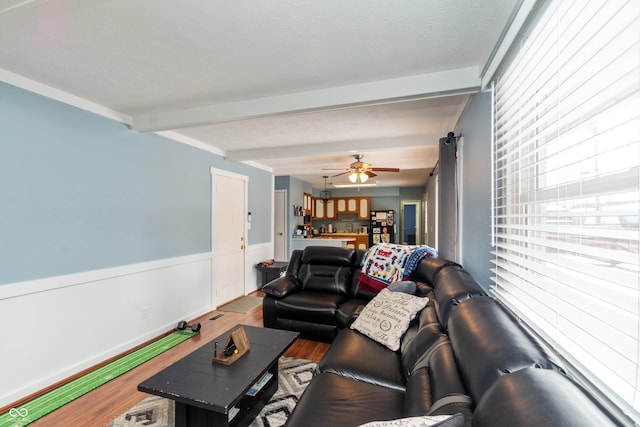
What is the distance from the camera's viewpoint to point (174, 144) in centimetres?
350

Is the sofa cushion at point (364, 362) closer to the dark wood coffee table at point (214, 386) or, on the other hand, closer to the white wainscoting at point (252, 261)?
the dark wood coffee table at point (214, 386)

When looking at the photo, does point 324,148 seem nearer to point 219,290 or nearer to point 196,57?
point 196,57

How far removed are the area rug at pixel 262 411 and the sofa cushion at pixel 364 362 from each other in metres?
0.52

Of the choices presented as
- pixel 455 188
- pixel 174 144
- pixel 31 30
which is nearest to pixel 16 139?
pixel 31 30

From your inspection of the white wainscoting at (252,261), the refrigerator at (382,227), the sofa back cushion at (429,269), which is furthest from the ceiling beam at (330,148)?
the refrigerator at (382,227)

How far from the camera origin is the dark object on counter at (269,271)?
5117 millimetres

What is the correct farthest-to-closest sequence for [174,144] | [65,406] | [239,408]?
[174,144], [65,406], [239,408]

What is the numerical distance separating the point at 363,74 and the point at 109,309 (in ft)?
10.3

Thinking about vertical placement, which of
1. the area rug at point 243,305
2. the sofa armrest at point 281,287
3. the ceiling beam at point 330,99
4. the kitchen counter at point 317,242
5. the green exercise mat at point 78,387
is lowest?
the green exercise mat at point 78,387

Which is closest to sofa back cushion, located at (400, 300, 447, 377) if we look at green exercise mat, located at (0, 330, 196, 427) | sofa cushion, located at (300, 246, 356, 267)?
sofa cushion, located at (300, 246, 356, 267)

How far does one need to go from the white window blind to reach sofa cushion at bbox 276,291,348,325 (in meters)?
1.88

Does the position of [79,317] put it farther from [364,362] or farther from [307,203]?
[307,203]

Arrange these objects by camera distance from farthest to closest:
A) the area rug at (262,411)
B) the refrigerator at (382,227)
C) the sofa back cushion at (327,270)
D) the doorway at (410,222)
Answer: the doorway at (410,222) < the refrigerator at (382,227) < the sofa back cushion at (327,270) < the area rug at (262,411)

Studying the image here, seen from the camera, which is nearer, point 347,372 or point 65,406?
point 347,372
